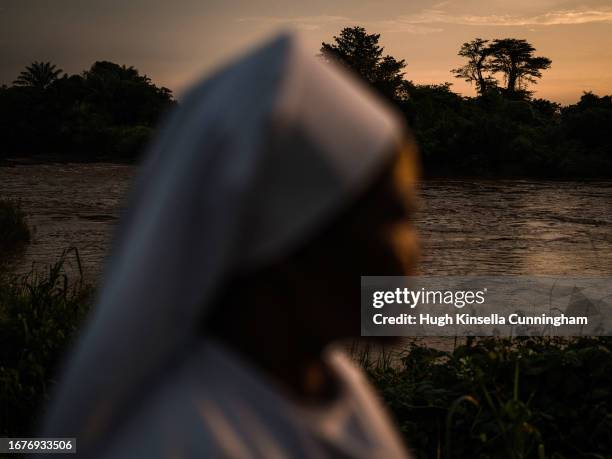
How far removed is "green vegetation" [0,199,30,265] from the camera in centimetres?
1003

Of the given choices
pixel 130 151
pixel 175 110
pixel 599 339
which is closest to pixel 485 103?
pixel 130 151

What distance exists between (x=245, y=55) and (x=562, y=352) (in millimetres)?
2822

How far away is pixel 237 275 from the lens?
73 cm

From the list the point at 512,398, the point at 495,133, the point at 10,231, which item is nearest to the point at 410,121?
the point at 495,133

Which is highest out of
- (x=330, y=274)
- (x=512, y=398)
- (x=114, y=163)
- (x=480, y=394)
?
(x=330, y=274)

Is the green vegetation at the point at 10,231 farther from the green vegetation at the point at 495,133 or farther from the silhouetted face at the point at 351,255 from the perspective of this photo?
the green vegetation at the point at 495,133

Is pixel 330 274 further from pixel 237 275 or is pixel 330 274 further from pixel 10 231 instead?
pixel 10 231

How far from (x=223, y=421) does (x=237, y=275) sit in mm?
152

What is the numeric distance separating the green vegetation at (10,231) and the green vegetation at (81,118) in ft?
67.5

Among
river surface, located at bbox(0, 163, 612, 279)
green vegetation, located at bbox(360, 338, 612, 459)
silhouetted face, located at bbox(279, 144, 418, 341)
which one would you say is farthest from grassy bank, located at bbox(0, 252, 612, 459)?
river surface, located at bbox(0, 163, 612, 279)

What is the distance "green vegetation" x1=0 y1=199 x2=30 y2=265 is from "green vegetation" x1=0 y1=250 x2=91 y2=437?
5.87 metres

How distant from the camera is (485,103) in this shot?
3531cm

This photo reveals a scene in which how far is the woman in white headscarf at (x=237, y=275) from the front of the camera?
699 mm

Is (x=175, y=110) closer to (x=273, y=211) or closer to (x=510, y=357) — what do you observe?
(x=273, y=211)
